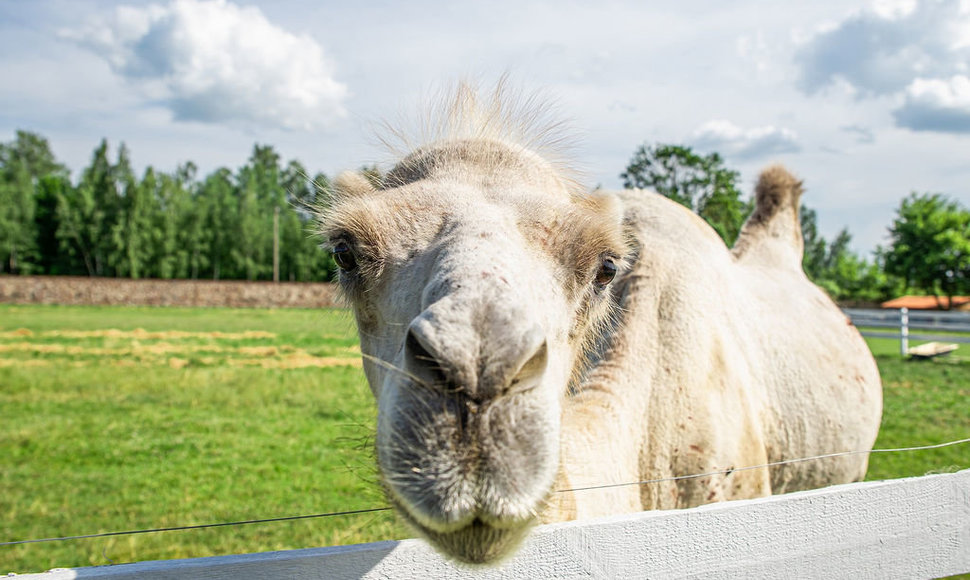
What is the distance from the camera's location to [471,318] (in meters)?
1.63

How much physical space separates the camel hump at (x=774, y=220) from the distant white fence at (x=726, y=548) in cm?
456

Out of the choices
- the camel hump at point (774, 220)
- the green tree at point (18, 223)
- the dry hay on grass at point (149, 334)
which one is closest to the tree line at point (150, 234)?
the green tree at point (18, 223)

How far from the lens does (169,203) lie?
2842 inches

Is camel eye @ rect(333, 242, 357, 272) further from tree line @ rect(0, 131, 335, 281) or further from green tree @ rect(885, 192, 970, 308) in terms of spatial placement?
tree line @ rect(0, 131, 335, 281)

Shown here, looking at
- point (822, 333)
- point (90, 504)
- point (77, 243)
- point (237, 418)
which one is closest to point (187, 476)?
point (90, 504)

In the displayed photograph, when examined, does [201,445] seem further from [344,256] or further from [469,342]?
[469,342]

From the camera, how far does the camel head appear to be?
1.55 meters

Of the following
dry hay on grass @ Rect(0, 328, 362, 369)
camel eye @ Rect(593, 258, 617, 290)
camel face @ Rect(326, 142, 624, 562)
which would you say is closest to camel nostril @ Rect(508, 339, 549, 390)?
camel face @ Rect(326, 142, 624, 562)

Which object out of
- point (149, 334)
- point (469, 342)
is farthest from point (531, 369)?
point (149, 334)

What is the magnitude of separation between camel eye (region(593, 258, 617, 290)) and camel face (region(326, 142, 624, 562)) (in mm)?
142

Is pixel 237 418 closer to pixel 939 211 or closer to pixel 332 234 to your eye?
pixel 332 234

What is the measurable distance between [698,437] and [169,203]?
255 feet

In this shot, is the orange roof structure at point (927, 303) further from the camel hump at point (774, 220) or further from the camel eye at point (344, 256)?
the camel eye at point (344, 256)

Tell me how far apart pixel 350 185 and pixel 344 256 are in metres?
0.55
